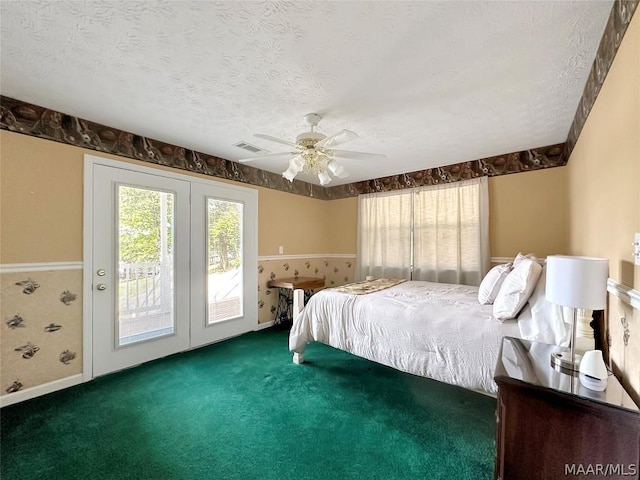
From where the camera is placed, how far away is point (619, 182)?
1356 millimetres

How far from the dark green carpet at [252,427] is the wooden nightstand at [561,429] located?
0.59 meters

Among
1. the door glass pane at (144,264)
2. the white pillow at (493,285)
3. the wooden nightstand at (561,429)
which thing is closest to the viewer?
the wooden nightstand at (561,429)

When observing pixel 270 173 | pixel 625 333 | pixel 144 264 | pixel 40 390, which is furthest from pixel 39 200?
pixel 625 333

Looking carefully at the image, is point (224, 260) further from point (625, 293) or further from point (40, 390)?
point (625, 293)

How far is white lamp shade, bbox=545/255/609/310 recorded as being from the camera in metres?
1.20

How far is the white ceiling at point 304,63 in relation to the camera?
1.29 metres

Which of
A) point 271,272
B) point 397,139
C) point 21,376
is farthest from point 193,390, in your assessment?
point 397,139

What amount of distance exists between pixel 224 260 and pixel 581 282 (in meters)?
3.36

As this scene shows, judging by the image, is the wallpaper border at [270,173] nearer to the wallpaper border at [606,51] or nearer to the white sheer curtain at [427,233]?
the wallpaper border at [606,51]

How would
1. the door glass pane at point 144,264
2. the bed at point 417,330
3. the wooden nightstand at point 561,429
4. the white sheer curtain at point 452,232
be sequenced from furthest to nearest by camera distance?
the white sheer curtain at point 452,232
the door glass pane at point 144,264
the bed at point 417,330
the wooden nightstand at point 561,429

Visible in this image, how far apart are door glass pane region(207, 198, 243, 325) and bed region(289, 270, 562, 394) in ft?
3.70

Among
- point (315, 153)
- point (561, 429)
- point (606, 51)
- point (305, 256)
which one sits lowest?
point (561, 429)

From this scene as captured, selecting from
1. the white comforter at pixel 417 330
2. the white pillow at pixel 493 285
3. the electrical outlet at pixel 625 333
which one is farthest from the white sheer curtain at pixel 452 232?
the electrical outlet at pixel 625 333

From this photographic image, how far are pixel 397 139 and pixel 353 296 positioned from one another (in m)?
1.72
